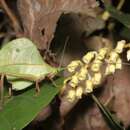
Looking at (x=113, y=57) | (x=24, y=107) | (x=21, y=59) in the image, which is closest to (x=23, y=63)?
(x=21, y=59)

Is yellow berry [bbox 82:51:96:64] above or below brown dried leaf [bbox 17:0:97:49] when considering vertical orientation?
below

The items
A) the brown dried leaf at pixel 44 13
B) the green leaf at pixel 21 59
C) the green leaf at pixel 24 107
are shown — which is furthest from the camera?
the brown dried leaf at pixel 44 13

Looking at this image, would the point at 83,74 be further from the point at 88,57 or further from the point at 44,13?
the point at 44,13

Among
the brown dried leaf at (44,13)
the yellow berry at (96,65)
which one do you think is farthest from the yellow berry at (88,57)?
the brown dried leaf at (44,13)

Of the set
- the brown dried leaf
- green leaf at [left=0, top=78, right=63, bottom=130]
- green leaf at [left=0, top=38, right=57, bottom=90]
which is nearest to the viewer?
green leaf at [left=0, top=78, right=63, bottom=130]

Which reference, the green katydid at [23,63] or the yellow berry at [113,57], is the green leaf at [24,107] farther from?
the yellow berry at [113,57]

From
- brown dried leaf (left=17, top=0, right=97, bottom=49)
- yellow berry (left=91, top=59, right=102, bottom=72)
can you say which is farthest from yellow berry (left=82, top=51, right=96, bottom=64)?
brown dried leaf (left=17, top=0, right=97, bottom=49)

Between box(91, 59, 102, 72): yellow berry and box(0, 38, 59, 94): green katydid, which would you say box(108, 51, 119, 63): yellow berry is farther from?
box(0, 38, 59, 94): green katydid
